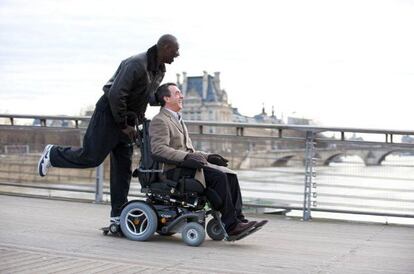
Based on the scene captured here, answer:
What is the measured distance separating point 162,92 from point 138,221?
1003 millimetres

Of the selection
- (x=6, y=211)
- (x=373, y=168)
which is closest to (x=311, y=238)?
(x=373, y=168)

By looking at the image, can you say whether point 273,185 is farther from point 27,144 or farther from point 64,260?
point 64,260

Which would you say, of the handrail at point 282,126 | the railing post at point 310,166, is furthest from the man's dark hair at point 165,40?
the railing post at point 310,166

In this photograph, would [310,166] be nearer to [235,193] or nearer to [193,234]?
[235,193]

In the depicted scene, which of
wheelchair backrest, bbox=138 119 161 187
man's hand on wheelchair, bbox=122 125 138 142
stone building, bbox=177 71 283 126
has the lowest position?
wheelchair backrest, bbox=138 119 161 187

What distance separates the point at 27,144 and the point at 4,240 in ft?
13.6

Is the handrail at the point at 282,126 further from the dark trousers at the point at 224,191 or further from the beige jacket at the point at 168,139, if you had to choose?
the dark trousers at the point at 224,191

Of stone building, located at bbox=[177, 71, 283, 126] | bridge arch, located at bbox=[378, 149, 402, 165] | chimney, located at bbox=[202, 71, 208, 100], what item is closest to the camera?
bridge arch, located at bbox=[378, 149, 402, 165]

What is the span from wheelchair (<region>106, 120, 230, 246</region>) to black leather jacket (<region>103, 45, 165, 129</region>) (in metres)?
0.18

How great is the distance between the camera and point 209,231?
5.72 meters

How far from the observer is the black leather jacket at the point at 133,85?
5.55m

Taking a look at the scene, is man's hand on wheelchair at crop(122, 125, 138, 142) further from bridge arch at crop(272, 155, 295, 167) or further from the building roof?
the building roof

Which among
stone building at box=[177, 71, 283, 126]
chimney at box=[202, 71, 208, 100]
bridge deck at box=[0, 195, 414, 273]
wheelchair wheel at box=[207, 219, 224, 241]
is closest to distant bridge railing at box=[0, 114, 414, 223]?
A: bridge deck at box=[0, 195, 414, 273]

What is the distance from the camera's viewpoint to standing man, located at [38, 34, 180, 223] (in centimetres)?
558
